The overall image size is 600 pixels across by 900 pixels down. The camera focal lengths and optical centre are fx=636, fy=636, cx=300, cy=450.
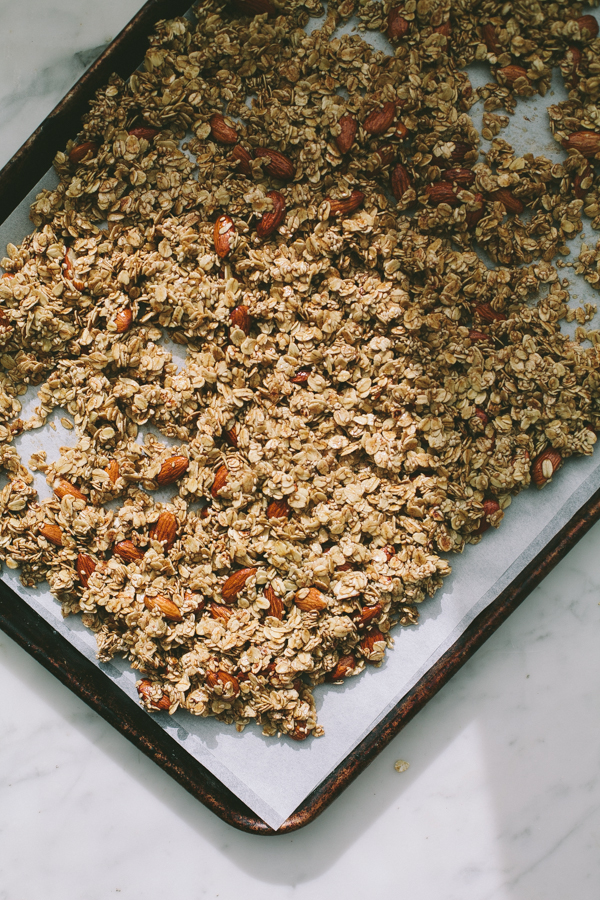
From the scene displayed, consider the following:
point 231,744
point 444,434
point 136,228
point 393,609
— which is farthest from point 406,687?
point 136,228

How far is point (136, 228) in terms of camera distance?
905 millimetres

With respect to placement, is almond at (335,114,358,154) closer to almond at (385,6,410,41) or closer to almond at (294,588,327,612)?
almond at (385,6,410,41)

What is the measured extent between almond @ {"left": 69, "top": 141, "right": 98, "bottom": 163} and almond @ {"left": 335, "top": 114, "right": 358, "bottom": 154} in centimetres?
34

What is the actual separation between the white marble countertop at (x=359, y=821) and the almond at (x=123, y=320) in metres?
0.35

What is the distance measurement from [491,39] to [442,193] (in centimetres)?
24

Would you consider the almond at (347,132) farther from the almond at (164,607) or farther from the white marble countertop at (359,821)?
the almond at (164,607)

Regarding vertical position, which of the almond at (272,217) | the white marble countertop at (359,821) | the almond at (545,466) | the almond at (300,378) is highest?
the almond at (272,217)

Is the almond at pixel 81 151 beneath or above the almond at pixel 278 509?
above

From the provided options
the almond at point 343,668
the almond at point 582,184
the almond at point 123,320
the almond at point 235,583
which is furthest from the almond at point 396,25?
the almond at point 343,668

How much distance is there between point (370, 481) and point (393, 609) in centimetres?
19

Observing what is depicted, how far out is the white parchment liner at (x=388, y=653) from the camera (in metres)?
0.90

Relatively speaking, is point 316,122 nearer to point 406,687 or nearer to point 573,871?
point 406,687

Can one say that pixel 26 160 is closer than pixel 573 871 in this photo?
Yes

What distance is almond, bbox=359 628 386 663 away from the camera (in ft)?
2.92
